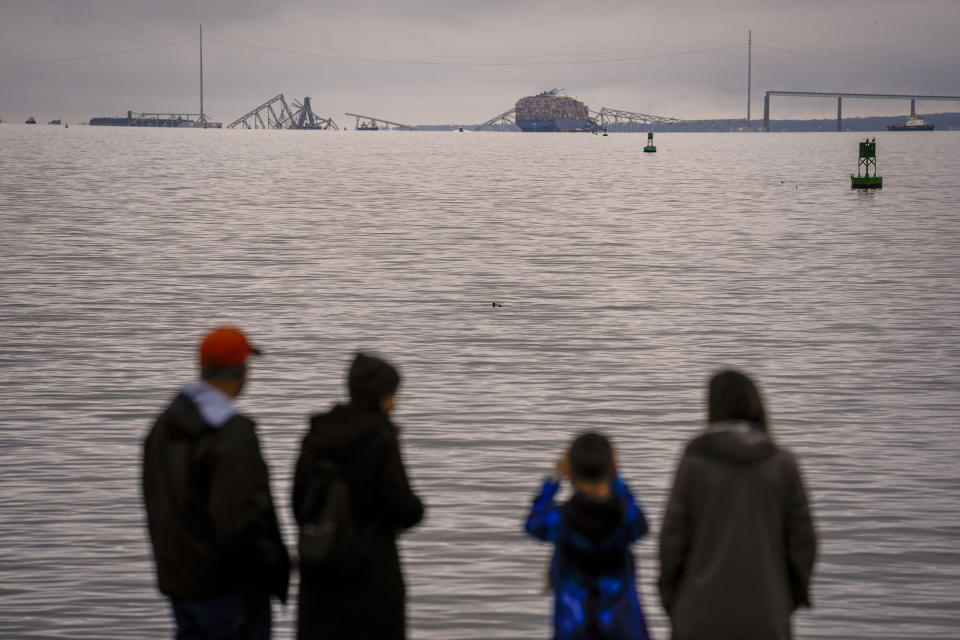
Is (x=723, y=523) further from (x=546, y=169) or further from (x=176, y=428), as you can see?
(x=546, y=169)

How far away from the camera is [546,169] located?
144m

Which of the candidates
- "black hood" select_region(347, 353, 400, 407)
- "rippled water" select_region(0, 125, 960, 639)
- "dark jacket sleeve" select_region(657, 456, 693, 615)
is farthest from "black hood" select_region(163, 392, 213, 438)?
"rippled water" select_region(0, 125, 960, 639)

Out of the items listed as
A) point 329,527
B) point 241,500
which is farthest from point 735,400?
point 241,500

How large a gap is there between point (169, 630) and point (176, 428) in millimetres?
5102

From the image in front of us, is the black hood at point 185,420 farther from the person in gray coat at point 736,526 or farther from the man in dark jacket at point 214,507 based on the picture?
the person in gray coat at point 736,526

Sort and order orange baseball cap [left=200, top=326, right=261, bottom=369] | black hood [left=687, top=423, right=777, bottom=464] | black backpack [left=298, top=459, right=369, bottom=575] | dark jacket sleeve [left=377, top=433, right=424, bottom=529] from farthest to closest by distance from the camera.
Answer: dark jacket sleeve [left=377, top=433, right=424, bottom=529] → black backpack [left=298, top=459, right=369, bottom=575] → orange baseball cap [left=200, top=326, right=261, bottom=369] → black hood [left=687, top=423, right=777, bottom=464]

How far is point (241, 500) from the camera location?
19.8ft

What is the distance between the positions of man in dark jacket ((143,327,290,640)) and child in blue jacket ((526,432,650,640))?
1.31 meters

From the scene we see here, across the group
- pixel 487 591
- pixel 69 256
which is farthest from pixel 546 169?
pixel 487 591

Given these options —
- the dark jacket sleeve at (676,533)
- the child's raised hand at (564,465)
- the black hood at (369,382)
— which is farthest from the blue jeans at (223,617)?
the dark jacket sleeve at (676,533)

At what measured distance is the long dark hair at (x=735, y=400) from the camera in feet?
19.5

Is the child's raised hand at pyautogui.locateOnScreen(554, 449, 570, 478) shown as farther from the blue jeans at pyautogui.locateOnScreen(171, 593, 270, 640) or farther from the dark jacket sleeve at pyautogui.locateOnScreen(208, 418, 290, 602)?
the blue jeans at pyautogui.locateOnScreen(171, 593, 270, 640)

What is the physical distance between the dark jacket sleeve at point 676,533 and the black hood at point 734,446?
109 millimetres

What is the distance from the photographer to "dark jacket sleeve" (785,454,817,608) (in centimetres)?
600
